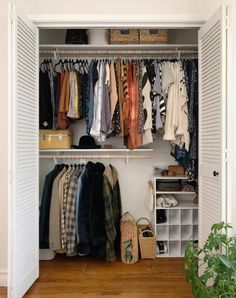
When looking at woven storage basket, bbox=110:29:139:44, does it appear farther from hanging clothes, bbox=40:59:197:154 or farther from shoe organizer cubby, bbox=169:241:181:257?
shoe organizer cubby, bbox=169:241:181:257

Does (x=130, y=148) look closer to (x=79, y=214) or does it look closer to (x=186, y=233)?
(x=79, y=214)

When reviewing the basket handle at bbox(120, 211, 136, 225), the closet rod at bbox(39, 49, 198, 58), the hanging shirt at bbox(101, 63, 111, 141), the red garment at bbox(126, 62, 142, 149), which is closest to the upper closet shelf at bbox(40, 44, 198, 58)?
the closet rod at bbox(39, 49, 198, 58)

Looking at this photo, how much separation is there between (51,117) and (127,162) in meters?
0.99

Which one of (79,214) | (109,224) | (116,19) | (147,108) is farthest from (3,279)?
(116,19)

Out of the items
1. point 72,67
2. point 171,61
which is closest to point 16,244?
point 72,67

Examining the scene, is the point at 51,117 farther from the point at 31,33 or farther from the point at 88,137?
the point at 31,33

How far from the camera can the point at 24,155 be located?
2230 millimetres

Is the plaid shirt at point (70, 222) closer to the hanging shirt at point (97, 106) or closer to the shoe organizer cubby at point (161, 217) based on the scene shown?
the hanging shirt at point (97, 106)

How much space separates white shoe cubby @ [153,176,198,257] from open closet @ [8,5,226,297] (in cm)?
1

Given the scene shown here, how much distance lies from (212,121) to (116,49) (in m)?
1.47

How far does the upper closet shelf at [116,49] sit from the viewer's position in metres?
3.03

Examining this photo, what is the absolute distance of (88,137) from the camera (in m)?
3.20

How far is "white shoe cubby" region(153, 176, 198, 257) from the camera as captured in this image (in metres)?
3.15

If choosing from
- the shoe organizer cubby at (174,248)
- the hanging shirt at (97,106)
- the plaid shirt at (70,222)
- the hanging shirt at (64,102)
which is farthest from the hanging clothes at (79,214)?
the shoe organizer cubby at (174,248)
